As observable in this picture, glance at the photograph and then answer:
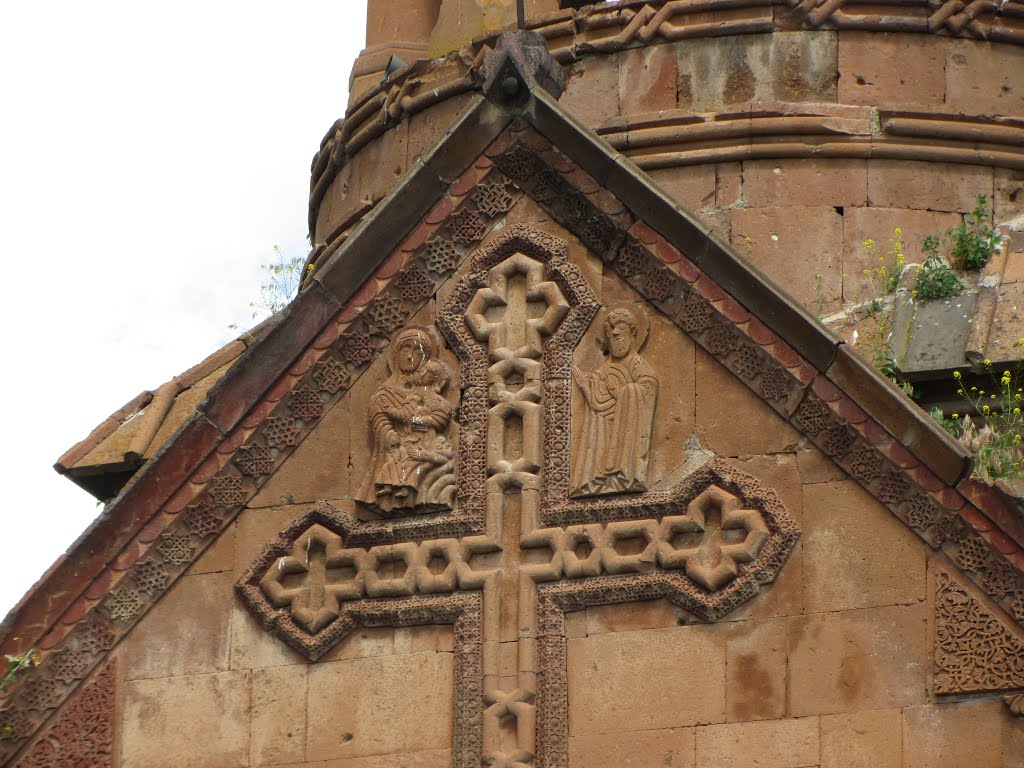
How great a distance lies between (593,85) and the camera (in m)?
19.1

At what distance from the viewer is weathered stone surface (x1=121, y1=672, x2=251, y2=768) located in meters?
14.9

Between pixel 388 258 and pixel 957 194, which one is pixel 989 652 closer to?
pixel 388 258

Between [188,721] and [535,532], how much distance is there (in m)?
1.95

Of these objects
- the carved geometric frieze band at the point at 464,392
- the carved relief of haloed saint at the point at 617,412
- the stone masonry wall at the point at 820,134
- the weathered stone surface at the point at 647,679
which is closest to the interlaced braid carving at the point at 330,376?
the carved geometric frieze band at the point at 464,392

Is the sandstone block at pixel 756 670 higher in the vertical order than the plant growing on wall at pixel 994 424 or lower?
lower

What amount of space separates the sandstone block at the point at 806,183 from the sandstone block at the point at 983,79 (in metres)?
0.80

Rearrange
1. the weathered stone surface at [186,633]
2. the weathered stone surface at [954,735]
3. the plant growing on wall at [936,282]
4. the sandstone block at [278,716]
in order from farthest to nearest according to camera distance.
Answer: the plant growing on wall at [936,282]
the weathered stone surface at [186,633]
the sandstone block at [278,716]
the weathered stone surface at [954,735]

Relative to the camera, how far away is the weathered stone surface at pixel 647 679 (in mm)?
14352

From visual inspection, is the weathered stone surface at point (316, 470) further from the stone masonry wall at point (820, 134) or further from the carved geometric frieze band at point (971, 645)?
the stone masonry wall at point (820, 134)

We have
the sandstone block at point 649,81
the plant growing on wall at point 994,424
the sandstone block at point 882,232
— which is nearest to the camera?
the plant growing on wall at point 994,424

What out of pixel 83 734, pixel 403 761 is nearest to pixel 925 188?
pixel 403 761

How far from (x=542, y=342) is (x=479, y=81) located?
4385mm

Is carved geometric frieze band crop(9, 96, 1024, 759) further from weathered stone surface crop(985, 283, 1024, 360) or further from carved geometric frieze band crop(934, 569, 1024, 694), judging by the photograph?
weathered stone surface crop(985, 283, 1024, 360)

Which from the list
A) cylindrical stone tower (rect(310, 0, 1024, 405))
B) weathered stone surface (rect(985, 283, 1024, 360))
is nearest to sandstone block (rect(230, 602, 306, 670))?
weathered stone surface (rect(985, 283, 1024, 360))
